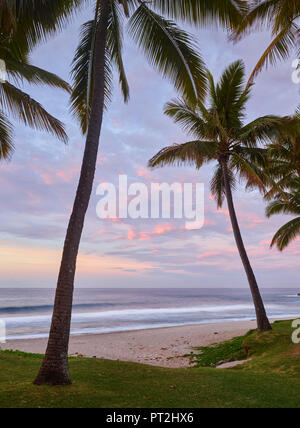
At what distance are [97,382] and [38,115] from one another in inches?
281

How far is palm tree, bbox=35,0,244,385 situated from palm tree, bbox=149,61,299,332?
5402 mm

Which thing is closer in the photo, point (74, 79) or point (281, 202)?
point (74, 79)

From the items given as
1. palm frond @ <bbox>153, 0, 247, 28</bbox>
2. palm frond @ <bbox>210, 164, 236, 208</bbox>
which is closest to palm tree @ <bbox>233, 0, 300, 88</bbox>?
palm frond @ <bbox>153, 0, 247, 28</bbox>

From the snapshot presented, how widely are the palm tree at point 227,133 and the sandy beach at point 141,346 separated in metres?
5.45

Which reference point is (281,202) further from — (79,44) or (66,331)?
(66,331)

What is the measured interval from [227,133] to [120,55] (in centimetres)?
718

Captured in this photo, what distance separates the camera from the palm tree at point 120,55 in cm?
614

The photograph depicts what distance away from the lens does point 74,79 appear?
8359 mm

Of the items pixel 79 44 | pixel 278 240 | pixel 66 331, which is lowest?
pixel 66 331

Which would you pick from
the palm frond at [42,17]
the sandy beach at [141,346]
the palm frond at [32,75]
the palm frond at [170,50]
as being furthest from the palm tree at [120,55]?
the sandy beach at [141,346]

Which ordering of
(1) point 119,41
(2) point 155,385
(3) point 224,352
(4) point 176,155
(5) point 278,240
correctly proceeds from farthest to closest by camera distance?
(5) point 278,240
(4) point 176,155
(3) point 224,352
(1) point 119,41
(2) point 155,385

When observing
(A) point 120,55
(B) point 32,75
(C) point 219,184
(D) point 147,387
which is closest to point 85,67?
(A) point 120,55

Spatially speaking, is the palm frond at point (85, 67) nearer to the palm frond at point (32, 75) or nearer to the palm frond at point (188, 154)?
the palm frond at point (32, 75)

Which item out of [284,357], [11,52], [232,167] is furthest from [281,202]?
[11,52]
